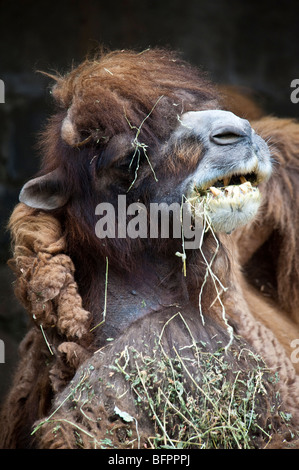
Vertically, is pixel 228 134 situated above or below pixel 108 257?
above

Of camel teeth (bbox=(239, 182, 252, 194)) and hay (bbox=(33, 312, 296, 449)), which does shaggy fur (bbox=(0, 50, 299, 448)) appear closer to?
hay (bbox=(33, 312, 296, 449))

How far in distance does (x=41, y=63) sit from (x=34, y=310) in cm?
525

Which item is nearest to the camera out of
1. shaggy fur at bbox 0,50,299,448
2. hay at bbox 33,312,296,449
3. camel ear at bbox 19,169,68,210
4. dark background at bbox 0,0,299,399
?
hay at bbox 33,312,296,449

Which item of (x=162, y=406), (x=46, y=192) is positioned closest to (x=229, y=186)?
(x=46, y=192)

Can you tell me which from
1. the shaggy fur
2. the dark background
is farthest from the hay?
the dark background

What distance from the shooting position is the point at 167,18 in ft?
27.2


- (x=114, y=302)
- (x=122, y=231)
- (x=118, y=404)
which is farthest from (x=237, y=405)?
(x=122, y=231)

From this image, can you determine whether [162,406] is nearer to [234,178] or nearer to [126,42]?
[234,178]

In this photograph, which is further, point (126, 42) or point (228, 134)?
point (126, 42)

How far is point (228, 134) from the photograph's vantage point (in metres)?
3.58

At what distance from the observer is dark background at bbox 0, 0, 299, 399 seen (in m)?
8.09

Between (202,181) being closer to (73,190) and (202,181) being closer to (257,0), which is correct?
(73,190)

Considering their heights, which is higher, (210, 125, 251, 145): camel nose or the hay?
(210, 125, 251, 145): camel nose

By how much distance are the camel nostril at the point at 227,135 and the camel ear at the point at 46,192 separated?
1014 millimetres
